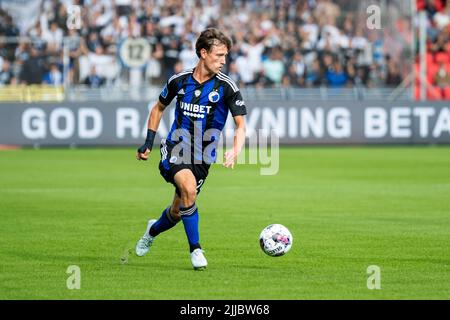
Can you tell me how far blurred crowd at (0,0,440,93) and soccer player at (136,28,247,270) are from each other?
17981 millimetres

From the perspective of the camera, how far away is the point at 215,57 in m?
9.48

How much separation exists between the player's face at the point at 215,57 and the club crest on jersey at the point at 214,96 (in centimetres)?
23

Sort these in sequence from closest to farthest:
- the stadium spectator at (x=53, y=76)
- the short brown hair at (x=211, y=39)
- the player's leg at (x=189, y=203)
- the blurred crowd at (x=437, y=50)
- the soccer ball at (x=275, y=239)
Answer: the player's leg at (x=189, y=203) → the short brown hair at (x=211, y=39) → the soccer ball at (x=275, y=239) → the stadium spectator at (x=53, y=76) → the blurred crowd at (x=437, y=50)

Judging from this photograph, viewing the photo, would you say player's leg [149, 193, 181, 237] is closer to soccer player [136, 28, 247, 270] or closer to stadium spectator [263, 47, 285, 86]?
soccer player [136, 28, 247, 270]

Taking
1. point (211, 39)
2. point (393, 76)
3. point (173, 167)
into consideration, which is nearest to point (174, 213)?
point (173, 167)

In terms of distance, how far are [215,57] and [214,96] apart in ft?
1.31

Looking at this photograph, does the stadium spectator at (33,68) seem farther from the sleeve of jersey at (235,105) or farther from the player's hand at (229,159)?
the player's hand at (229,159)

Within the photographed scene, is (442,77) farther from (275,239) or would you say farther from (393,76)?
(275,239)

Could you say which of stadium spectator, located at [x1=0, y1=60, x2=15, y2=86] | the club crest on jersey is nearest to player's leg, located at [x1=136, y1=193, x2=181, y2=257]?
the club crest on jersey

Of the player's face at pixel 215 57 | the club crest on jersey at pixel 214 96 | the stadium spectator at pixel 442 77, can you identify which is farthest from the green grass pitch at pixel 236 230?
the stadium spectator at pixel 442 77

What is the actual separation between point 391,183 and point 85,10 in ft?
42.5

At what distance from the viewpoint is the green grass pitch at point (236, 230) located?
332 inches

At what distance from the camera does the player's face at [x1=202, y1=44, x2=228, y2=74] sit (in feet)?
31.1

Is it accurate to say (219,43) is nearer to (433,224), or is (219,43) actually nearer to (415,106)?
(433,224)
